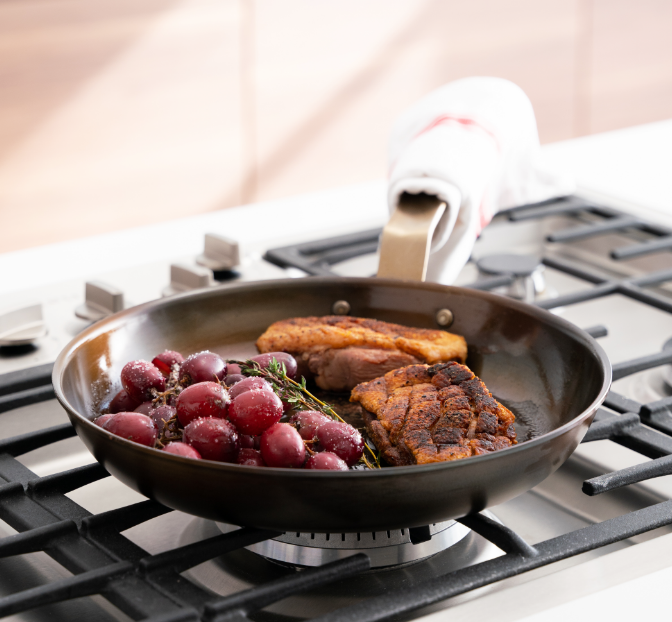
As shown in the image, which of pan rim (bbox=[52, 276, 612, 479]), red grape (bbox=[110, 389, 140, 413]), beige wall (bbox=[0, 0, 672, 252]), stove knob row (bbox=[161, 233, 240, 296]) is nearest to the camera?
pan rim (bbox=[52, 276, 612, 479])

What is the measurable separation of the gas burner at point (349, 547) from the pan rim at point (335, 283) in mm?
121

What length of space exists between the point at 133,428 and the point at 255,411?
0.29 feet

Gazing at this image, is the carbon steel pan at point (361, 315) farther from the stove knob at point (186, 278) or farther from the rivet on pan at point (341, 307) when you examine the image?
the stove knob at point (186, 278)

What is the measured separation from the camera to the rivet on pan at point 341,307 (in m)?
1.05

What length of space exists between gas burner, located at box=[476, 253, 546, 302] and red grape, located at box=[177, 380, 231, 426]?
63 cm

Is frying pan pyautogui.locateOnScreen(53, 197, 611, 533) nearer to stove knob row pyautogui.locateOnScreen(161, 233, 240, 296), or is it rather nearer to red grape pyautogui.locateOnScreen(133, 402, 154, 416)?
red grape pyautogui.locateOnScreen(133, 402, 154, 416)

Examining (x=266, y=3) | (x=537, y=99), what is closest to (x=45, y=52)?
(x=266, y=3)

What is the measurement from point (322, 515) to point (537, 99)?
340 cm

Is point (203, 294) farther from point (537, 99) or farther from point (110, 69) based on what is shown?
point (537, 99)

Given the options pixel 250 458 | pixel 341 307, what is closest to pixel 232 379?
pixel 250 458

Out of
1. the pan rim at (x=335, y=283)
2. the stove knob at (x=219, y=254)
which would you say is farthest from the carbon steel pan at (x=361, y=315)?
the stove knob at (x=219, y=254)

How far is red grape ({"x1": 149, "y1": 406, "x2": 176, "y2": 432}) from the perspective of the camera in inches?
29.1

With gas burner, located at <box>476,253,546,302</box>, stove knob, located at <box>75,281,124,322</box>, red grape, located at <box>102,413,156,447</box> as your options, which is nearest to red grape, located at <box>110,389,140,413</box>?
red grape, located at <box>102,413,156,447</box>

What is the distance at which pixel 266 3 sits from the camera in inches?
118
